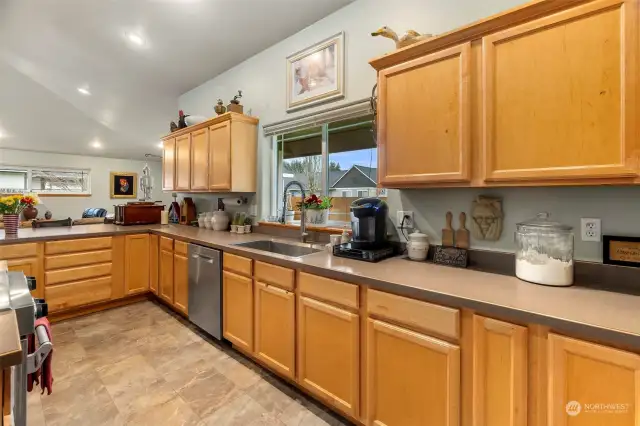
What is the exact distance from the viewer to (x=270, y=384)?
2.05m

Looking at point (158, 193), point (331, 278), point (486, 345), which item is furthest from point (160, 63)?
point (158, 193)

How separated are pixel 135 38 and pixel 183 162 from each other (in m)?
1.33

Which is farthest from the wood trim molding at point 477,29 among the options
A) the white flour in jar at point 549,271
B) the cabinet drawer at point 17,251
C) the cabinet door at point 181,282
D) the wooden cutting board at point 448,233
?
the cabinet drawer at point 17,251

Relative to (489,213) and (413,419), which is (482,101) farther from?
(413,419)

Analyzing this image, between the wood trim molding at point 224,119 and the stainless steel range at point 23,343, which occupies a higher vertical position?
the wood trim molding at point 224,119

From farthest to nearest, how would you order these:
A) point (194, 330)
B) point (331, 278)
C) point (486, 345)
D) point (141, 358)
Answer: point (194, 330), point (141, 358), point (331, 278), point (486, 345)

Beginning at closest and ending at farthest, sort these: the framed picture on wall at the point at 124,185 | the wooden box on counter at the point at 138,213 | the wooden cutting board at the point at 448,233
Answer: the wooden cutting board at the point at 448,233, the wooden box on counter at the point at 138,213, the framed picture on wall at the point at 124,185

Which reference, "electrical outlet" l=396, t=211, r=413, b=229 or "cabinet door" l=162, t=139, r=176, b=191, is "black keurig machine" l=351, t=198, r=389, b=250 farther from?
"cabinet door" l=162, t=139, r=176, b=191

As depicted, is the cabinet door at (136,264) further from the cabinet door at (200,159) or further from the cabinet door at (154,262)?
the cabinet door at (200,159)

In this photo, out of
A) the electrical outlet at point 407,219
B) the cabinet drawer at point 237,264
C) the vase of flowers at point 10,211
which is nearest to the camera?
the electrical outlet at point 407,219

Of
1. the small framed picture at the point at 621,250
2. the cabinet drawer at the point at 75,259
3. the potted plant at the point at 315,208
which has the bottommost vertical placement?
the cabinet drawer at the point at 75,259

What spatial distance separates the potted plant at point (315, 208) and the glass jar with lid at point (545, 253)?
1.37 meters

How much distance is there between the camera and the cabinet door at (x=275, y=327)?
1.90 m

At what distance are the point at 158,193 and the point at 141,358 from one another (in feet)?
25.2
